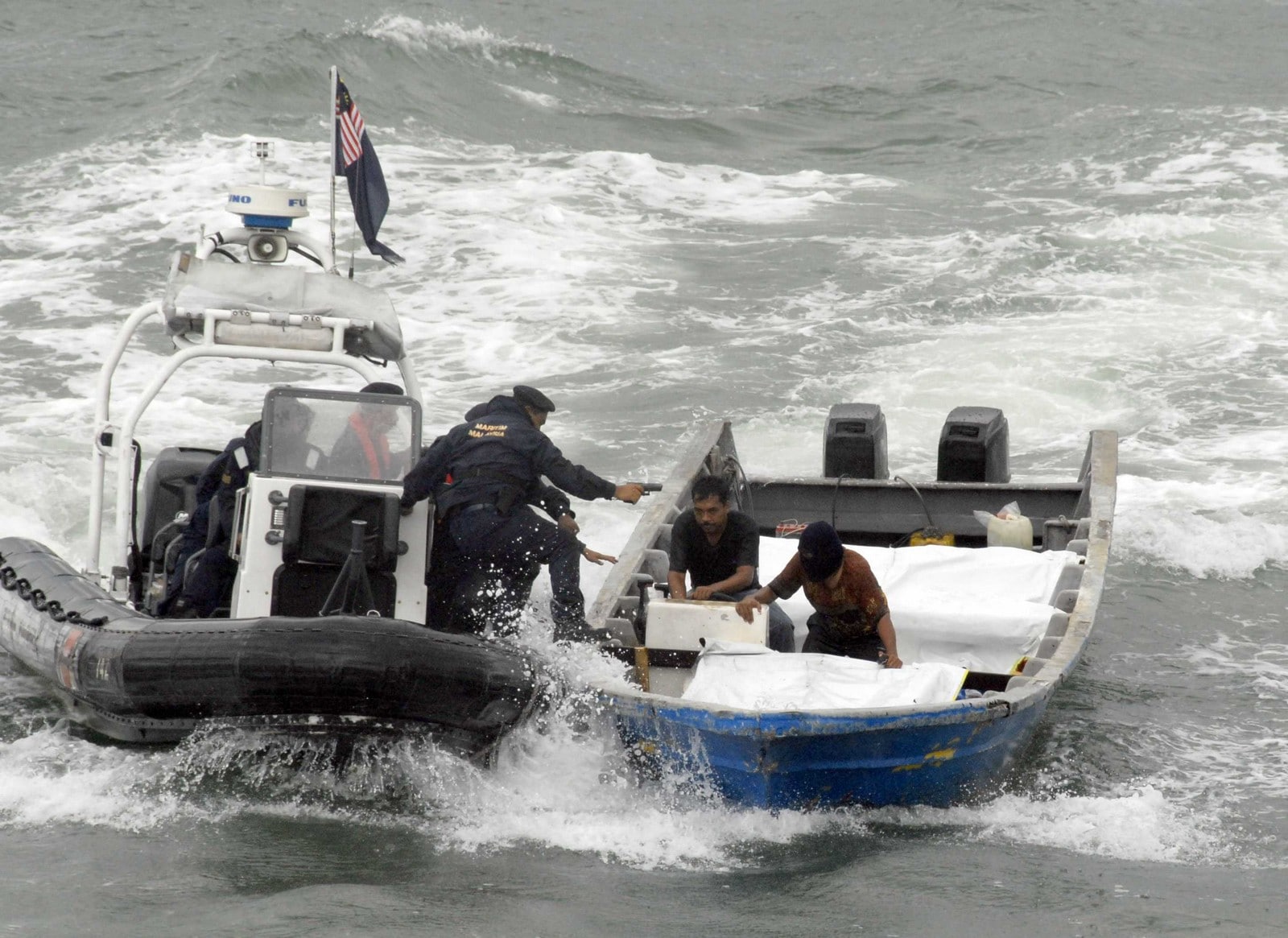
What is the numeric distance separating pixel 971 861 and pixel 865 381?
9083mm

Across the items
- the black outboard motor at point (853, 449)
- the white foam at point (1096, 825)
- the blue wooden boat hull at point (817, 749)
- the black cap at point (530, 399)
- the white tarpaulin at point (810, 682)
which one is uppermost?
the black cap at point (530, 399)

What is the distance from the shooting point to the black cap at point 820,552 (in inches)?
291

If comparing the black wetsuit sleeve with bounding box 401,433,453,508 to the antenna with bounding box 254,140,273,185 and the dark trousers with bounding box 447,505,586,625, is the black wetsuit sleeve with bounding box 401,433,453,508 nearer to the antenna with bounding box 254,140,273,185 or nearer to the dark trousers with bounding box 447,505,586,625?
the dark trousers with bounding box 447,505,586,625

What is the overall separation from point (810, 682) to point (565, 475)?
1.57 metres

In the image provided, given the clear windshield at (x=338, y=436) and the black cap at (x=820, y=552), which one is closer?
the black cap at (x=820, y=552)

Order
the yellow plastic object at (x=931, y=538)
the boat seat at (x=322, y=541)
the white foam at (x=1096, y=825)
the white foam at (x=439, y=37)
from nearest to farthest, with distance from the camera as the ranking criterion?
the white foam at (x=1096, y=825) → the boat seat at (x=322, y=541) → the yellow plastic object at (x=931, y=538) → the white foam at (x=439, y=37)

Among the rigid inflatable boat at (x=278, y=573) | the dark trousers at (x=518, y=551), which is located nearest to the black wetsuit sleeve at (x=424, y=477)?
the rigid inflatable boat at (x=278, y=573)

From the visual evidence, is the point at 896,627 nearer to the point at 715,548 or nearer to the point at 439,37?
the point at 715,548

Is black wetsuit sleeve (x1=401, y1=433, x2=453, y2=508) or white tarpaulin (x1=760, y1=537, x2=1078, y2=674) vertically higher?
black wetsuit sleeve (x1=401, y1=433, x2=453, y2=508)

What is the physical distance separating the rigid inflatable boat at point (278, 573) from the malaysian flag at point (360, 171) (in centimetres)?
28

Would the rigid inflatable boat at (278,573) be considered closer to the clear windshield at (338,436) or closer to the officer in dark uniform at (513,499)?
the clear windshield at (338,436)

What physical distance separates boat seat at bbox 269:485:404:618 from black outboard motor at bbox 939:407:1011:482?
15.4 feet

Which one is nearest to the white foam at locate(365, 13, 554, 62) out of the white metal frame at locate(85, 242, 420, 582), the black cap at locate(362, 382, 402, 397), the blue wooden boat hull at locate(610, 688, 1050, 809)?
the white metal frame at locate(85, 242, 420, 582)

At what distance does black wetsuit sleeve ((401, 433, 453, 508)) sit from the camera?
7.51 meters
